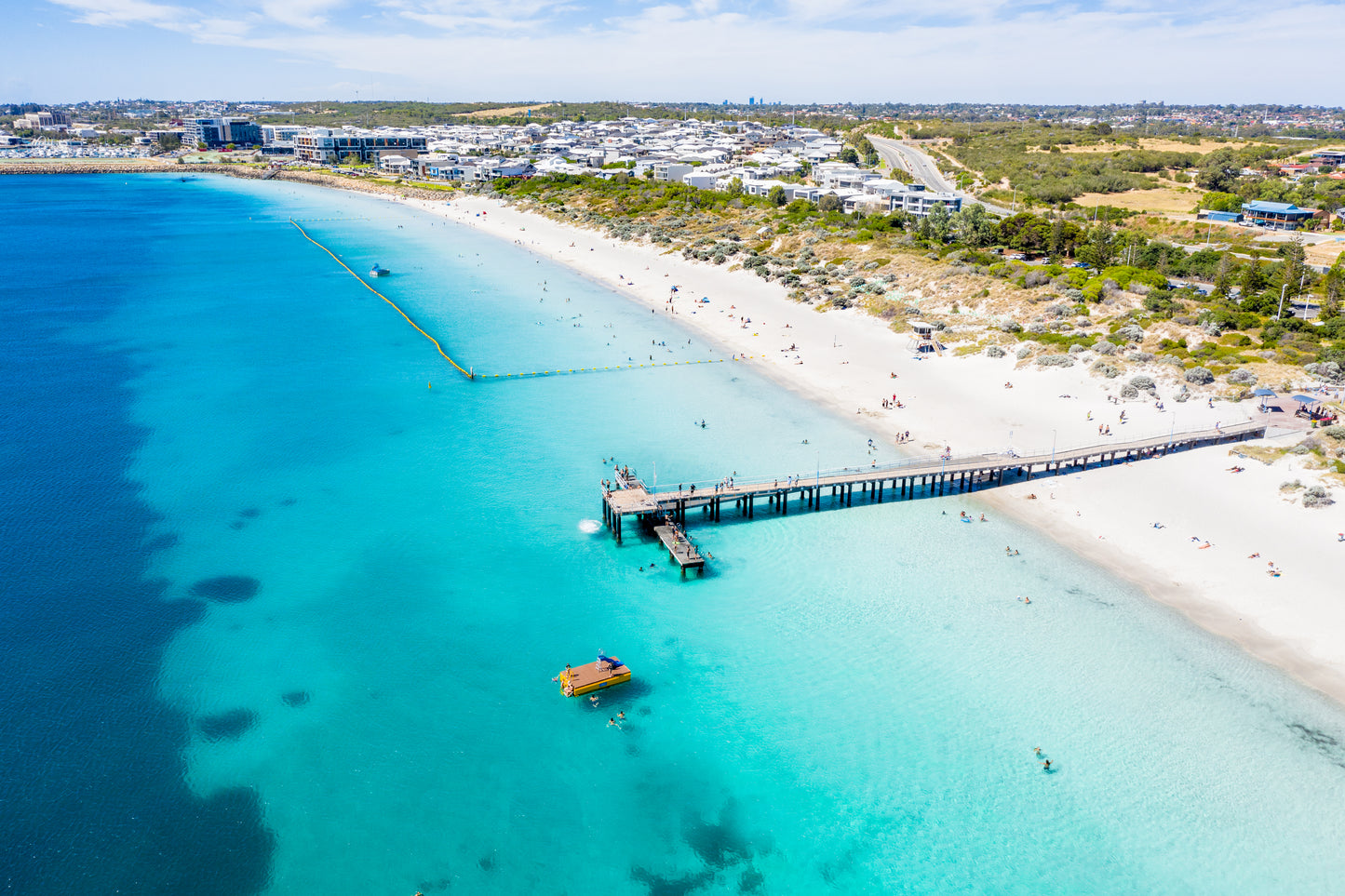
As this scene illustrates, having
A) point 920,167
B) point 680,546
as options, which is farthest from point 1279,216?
point 680,546

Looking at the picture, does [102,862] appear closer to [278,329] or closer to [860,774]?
[860,774]

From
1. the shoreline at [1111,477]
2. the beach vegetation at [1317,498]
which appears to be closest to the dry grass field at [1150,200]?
the shoreline at [1111,477]

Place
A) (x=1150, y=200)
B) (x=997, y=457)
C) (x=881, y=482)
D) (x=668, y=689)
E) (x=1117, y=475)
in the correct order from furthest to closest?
1. (x=1150, y=200)
2. (x=997, y=457)
3. (x=1117, y=475)
4. (x=881, y=482)
5. (x=668, y=689)

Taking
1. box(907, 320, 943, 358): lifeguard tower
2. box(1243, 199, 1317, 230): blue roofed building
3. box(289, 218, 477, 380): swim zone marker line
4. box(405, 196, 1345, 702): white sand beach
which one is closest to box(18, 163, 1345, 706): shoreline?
box(405, 196, 1345, 702): white sand beach

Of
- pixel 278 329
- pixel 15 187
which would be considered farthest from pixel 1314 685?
pixel 15 187

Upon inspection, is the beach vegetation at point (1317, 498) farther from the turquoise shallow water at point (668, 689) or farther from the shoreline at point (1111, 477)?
the turquoise shallow water at point (668, 689)

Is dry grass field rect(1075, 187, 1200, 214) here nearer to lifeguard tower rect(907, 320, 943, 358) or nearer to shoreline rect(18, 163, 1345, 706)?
shoreline rect(18, 163, 1345, 706)

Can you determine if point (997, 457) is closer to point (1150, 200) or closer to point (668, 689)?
point (668, 689)
